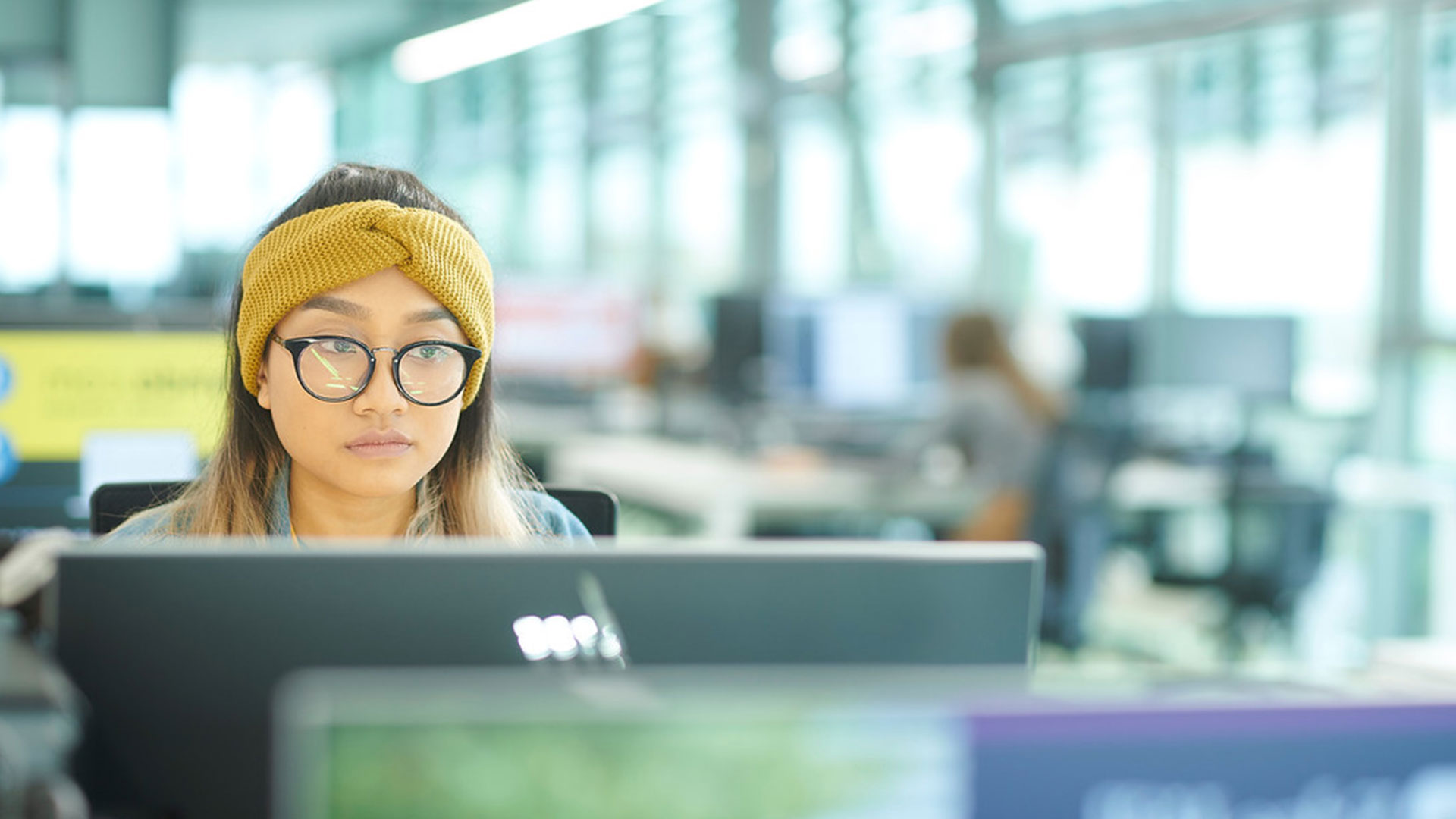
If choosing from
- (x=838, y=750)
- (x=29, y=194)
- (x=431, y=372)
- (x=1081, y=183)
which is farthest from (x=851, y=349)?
(x=838, y=750)

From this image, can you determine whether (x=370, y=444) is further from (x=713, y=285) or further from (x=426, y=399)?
(x=713, y=285)

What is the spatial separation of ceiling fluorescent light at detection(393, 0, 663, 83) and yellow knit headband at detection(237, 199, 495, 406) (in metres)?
7.22

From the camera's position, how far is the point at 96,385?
112 inches

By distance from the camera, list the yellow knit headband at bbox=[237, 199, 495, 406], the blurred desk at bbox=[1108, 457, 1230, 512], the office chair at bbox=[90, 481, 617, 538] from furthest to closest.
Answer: the blurred desk at bbox=[1108, 457, 1230, 512]
the office chair at bbox=[90, 481, 617, 538]
the yellow knit headband at bbox=[237, 199, 495, 406]

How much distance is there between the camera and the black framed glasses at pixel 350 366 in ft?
4.63

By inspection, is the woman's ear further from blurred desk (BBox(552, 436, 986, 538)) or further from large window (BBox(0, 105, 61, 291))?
large window (BBox(0, 105, 61, 291))

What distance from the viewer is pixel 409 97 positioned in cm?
976

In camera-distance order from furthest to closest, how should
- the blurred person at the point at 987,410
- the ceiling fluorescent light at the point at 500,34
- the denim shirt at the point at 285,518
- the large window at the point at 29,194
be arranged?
the ceiling fluorescent light at the point at 500,34
the large window at the point at 29,194
the blurred person at the point at 987,410
the denim shirt at the point at 285,518

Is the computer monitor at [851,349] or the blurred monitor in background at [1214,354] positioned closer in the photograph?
the blurred monitor in background at [1214,354]

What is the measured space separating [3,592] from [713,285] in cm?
908

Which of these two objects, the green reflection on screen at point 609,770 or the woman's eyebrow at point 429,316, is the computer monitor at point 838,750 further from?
the woman's eyebrow at point 429,316

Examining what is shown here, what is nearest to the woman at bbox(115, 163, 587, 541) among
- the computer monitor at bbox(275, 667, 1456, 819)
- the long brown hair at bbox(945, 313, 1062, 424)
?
the computer monitor at bbox(275, 667, 1456, 819)

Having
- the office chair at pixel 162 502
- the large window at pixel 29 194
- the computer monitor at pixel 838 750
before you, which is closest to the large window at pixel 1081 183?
the large window at pixel 29 194

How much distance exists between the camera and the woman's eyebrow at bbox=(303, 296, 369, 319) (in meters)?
1.41
